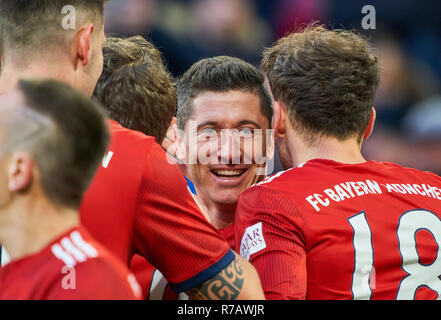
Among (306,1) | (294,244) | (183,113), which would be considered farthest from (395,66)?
(294,244)

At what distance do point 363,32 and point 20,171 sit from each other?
5.44 meters

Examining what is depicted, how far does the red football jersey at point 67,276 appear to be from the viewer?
1332 mm

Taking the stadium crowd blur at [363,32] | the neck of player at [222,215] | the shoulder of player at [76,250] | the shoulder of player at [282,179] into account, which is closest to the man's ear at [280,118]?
the shoulder of player at [282,179]

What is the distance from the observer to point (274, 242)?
6.78 ft

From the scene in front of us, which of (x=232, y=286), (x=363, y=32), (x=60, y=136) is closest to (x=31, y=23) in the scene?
(x=60, y=136)

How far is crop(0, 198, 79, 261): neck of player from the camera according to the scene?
1.40 meters

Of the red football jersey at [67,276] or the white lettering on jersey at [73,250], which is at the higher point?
the white lettering on jersey at [73,250]

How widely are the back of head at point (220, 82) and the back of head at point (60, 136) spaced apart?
1.51 meters

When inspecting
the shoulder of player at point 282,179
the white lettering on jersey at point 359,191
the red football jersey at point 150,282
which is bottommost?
the red football jersey at point 150,282

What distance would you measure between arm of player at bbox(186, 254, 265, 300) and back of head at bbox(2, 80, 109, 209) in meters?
0.57

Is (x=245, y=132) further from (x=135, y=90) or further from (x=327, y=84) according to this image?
(x=135, y=90)

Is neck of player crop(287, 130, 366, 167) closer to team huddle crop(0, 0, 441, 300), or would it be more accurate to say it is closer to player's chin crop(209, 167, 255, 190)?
team huddle crop(0, 0, 441, 300)

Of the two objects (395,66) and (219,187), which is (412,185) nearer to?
(219,187)

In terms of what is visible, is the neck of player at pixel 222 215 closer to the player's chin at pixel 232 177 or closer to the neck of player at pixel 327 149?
the player's chin at pixel 232 177
